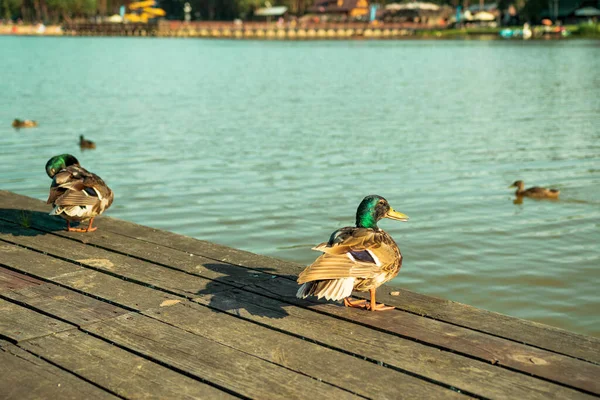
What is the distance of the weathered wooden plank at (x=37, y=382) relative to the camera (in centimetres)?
334

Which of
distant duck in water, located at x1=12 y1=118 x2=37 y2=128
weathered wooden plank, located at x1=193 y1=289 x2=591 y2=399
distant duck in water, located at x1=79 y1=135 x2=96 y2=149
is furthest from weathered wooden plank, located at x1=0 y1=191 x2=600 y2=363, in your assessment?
distant duck in water, located at x1=12 y1=118 x2=37 y2=128

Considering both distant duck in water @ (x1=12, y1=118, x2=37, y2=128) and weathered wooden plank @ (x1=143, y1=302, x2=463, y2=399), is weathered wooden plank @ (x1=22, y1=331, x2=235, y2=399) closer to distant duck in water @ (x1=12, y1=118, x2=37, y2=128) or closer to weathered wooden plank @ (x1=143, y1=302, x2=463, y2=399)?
weathered wooden plank @ (x1=143, y1=302, x2=463, y2=399)

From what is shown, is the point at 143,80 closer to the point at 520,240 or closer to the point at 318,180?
the point at 318,180

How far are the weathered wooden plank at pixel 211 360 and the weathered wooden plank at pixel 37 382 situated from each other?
15.8 inches

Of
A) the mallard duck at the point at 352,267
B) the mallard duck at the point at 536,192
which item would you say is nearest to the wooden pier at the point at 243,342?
the mallard duck at the point at 352,267

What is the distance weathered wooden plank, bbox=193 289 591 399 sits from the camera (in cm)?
344

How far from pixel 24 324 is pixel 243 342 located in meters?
1.20

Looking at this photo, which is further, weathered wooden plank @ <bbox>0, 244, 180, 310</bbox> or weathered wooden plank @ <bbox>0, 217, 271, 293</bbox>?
weathered wooden plank @ <bbox>0, 217, 271, 293</bbox>

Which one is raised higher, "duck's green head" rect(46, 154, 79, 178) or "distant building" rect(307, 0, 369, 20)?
"distant building" rect(307, 0, 369, 20)

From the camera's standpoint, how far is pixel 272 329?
4.12 m

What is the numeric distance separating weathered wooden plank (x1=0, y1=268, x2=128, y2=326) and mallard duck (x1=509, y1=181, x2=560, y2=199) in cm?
896

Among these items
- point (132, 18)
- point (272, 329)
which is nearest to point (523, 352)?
Answer: point (272, 329)

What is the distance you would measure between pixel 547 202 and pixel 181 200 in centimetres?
571

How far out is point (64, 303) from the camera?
14.8 feet
